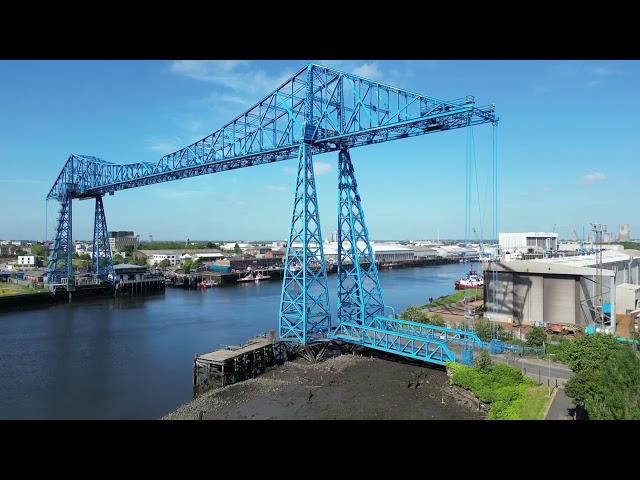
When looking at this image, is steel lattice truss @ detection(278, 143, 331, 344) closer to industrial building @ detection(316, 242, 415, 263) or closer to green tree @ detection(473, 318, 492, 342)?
green tree @ detection(473, 318, 492, 342)

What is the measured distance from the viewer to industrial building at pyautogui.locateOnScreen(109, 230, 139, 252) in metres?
66.6

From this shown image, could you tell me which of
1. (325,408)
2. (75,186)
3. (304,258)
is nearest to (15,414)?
(325,408)

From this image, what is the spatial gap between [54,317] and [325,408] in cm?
1443

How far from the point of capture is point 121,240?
69.9m

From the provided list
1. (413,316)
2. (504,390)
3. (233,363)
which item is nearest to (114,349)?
(233,363)

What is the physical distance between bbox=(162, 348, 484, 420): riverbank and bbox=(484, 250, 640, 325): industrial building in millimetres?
5472

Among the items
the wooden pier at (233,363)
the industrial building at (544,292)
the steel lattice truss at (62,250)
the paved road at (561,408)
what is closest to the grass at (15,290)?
the steel lattice truss at (62,250)

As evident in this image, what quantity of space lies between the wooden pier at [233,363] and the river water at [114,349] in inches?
14.5

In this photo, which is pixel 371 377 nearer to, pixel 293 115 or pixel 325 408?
pixel 325 408

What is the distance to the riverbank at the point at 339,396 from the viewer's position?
7.70 m

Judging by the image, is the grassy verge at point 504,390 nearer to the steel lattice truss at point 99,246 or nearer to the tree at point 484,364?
the tree at point 484,364

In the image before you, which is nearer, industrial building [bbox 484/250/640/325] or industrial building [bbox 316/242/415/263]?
industrial building [bbox 484/250/640/325]

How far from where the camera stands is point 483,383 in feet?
26.3

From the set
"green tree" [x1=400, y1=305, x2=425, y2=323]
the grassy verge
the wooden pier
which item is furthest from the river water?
the grassy verge
